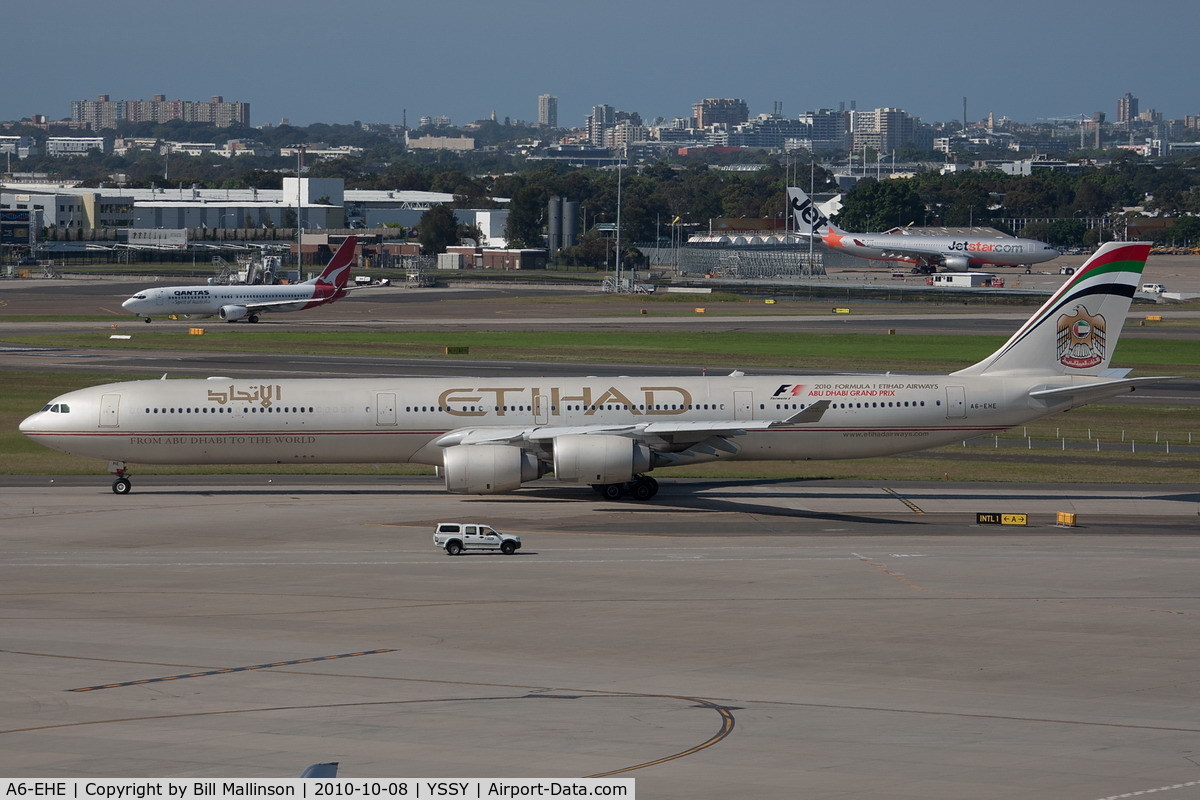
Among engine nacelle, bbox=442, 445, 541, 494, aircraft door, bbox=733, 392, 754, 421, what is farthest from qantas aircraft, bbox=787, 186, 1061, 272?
engine nacelle, bbox=442, 445, 541, 494

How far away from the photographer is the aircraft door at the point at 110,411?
5012 centimetres

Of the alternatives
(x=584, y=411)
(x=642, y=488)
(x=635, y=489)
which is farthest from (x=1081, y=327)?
(x=584, y=411)

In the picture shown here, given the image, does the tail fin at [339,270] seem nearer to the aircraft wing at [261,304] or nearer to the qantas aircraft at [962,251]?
the aircraft wing at [261,304]

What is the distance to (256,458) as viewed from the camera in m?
50.6

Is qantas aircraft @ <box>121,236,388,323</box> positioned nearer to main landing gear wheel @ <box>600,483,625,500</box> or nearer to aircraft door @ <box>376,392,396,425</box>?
aircraft door @ <box>376,392,396,425</box>

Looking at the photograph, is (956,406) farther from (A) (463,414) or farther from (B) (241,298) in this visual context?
(B) (241,298)

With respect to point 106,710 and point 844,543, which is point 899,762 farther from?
point 844,543

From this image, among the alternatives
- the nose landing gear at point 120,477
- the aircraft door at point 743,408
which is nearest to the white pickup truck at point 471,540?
the aircraft door at point 743,408

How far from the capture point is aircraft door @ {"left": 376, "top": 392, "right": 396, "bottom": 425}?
4994 centimetres

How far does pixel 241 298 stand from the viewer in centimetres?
12556

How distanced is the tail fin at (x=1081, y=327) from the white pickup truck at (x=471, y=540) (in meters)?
20.0

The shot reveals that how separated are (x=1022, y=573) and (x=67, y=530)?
29001 mm

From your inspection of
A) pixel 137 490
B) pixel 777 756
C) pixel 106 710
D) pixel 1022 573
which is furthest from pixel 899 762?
pixel 137 490

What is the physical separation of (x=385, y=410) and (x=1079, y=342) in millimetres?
25592
